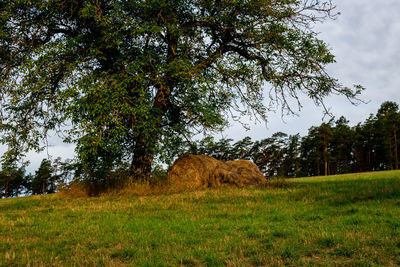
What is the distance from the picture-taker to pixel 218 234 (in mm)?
6664

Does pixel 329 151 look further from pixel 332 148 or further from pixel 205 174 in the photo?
pixel 205 174

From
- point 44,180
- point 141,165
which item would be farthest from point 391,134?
point 44,180

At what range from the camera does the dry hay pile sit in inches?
642

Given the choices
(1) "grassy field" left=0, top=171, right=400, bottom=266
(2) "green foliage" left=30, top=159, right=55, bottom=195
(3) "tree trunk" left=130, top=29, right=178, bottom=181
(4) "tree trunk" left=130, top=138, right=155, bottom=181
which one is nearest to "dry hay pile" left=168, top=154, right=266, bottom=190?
(4) "tree trunk" left=130, top=138, right=155, bottom=181

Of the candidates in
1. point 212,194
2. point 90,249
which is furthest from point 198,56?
point 90,249

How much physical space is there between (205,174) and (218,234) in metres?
10.2

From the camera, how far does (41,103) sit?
15.7 m

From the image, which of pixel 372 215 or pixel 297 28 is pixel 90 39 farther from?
pixel 372 215

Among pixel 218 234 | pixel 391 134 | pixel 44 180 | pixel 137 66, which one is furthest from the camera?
pixel 44 180

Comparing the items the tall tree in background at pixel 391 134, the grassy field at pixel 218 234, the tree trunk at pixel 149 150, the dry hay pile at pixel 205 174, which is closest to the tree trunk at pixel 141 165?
the tree trunk at pixel 149 150

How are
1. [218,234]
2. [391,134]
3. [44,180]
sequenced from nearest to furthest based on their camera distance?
1. [218,234]
2. [391,134]
3. [44,180]

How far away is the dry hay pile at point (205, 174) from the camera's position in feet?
53.5

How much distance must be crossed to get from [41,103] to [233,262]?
14578 millimetres

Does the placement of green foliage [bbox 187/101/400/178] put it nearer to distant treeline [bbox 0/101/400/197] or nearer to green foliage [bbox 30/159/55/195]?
distant treeline [bbox 0/101/400/197]
